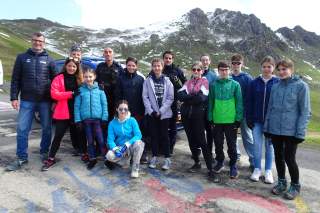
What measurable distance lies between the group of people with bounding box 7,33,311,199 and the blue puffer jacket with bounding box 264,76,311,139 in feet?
0.12

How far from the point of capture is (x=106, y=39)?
557 feet

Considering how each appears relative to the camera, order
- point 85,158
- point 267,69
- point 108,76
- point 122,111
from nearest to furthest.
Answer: point 267,69
point 122,111
point 85,158
point 108,76

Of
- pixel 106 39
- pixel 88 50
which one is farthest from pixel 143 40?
pixel 88 50

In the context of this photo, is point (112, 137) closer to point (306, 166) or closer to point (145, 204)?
point (145, 204)

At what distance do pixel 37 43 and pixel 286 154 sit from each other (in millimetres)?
4830

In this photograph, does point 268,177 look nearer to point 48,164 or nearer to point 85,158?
point 85,158

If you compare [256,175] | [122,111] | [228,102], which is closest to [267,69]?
[228,102]

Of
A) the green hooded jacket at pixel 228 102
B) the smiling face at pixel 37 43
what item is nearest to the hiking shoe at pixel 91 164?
the smiling face at pixel 37 43

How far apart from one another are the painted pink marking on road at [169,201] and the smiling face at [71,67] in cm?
260

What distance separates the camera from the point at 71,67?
23.9 ft

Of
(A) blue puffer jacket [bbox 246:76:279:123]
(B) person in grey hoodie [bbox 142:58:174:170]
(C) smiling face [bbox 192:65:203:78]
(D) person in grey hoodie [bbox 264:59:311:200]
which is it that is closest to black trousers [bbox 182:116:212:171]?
(B) person in grey hoodie [bbox 142:58:174:170]

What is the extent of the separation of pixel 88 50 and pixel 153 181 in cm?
13644

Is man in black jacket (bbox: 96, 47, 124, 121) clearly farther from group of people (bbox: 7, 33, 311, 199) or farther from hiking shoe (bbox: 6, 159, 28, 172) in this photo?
hiking shoe (bbox: 6, 159, 28, 172)

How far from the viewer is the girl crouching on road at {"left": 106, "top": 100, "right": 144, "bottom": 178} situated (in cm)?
691
